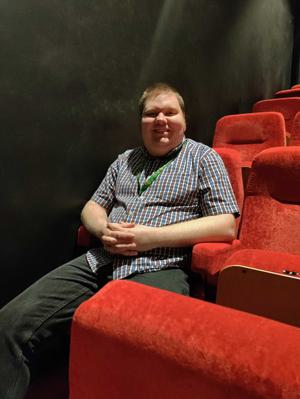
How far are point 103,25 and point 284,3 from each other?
1.97 m

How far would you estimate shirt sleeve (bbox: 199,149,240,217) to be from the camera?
544mm

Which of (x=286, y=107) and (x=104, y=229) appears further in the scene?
(x=286, y=107)

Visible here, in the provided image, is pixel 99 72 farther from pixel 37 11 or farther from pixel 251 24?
pixel 251 24

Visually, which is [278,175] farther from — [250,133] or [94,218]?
[250,133]

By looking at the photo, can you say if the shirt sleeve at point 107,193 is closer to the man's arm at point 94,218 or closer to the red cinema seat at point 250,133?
the man's arm at point 94,218

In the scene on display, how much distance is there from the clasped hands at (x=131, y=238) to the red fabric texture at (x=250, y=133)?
638 millimetres

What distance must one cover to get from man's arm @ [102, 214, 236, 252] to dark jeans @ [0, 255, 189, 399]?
0.04 m

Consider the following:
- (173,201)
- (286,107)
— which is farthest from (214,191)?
(286,107)

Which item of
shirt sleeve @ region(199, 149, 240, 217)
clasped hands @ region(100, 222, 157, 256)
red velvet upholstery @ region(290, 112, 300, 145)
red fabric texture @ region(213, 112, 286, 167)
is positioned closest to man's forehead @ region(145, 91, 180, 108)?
shirt sleeve @ region(199, 149, 240, 217)

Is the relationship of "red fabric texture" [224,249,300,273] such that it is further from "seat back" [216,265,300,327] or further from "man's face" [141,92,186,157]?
"man's face" [141,92,186,157]

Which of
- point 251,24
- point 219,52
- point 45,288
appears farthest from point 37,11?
point 251,24

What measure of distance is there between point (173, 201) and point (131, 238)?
10 cm

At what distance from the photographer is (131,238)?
500 mm

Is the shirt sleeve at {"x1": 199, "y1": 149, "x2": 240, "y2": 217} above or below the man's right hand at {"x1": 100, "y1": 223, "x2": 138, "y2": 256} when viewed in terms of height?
above
